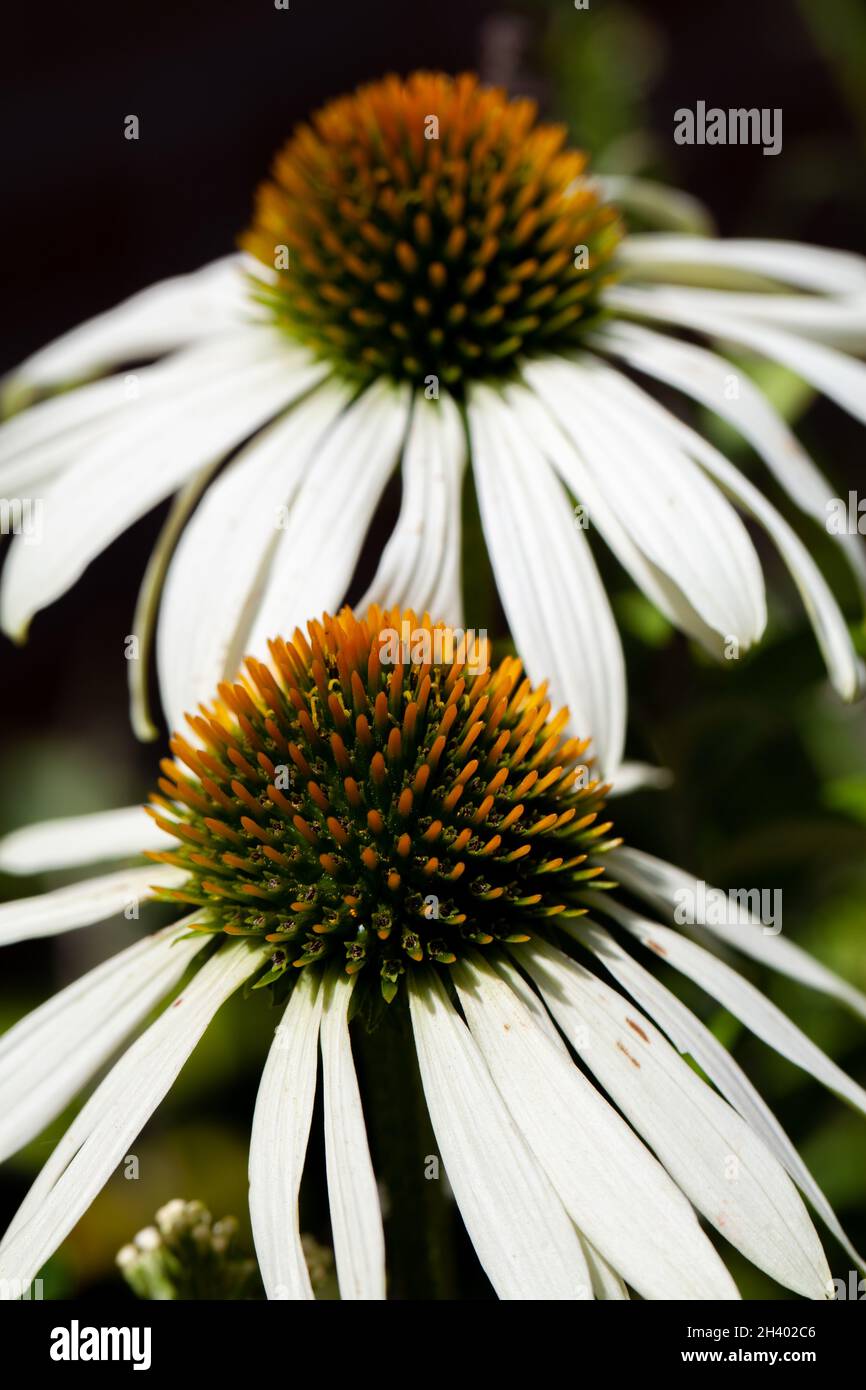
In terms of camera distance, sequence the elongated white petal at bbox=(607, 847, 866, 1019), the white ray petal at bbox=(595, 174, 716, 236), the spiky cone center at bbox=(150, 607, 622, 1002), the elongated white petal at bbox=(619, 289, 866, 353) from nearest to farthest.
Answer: the spiky cone center at bbox=(150, 607, 622, 1002), the elongated white petal at bbox=(607, 847, 866, 1019), the elongated white petal at bbox=(619, 289, 866, 353), the white ray petal at bbox=(595, 174, 716, 236)

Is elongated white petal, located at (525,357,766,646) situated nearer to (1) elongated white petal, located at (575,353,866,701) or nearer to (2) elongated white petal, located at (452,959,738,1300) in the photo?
(1) elongated white petal, located at (575,353,866,701)

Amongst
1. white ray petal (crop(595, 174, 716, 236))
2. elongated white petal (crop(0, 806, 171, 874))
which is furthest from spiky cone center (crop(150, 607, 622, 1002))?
white ray petal (crop(595, 174, 716, 236))

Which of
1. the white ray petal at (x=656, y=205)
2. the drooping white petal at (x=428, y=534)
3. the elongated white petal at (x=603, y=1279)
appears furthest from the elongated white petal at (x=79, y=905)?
the white ray petal at (x=656, y=205)

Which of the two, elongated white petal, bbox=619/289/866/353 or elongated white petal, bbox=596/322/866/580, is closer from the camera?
elongated white petal, bbox=596/322/866/580

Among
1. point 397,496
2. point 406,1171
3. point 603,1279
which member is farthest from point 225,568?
point 397,496

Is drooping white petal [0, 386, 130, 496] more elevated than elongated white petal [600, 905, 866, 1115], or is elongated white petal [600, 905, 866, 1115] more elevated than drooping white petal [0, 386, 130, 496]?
drooping white petal [0, 386, 130, 496]

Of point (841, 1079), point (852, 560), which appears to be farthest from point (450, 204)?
point (841, 1079)

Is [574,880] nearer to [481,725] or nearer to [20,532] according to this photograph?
[481,725]

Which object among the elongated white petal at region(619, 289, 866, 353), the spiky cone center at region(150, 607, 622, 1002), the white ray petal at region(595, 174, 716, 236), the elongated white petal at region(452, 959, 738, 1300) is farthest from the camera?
the white ray petal at region(595, 174, 716, 236)
